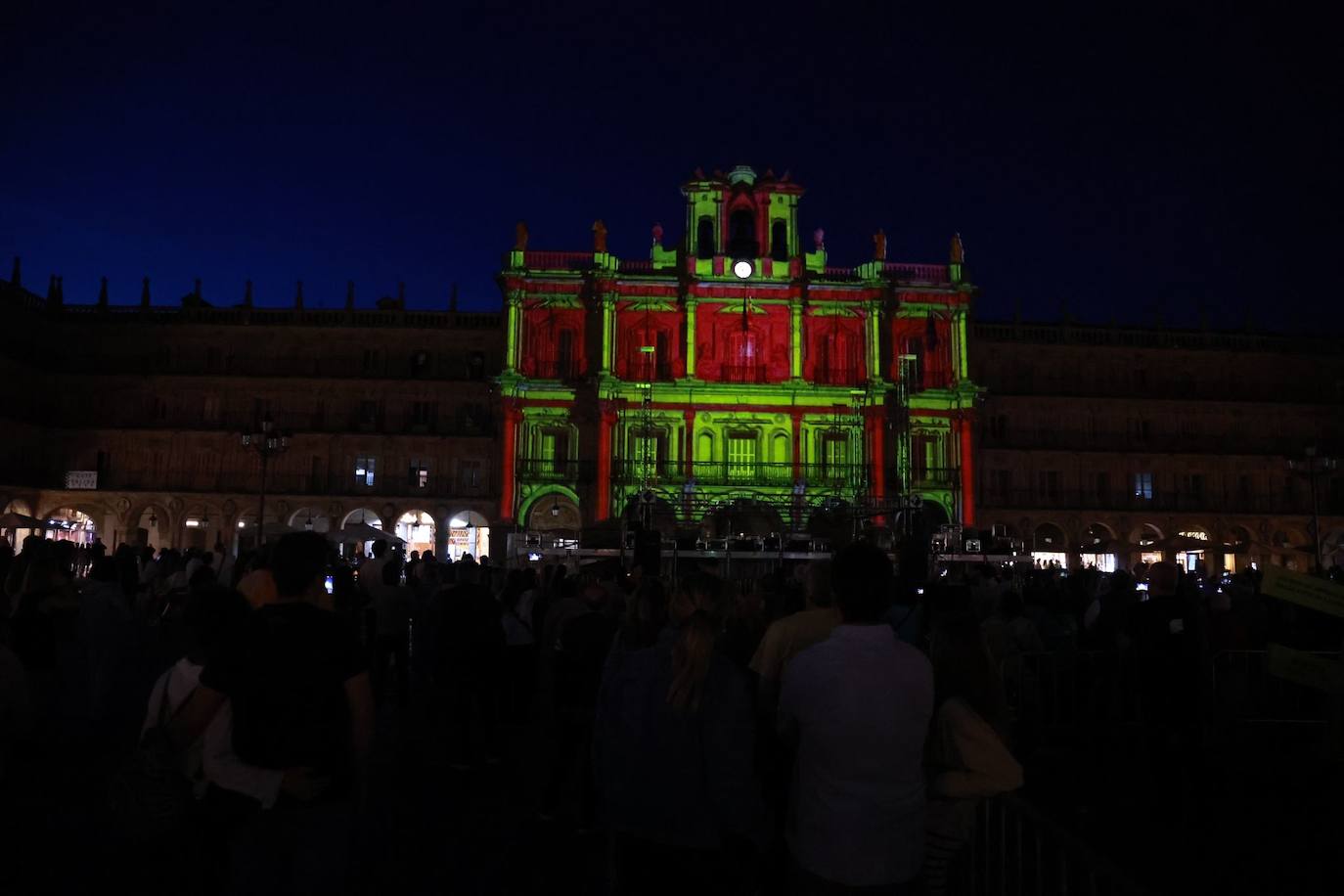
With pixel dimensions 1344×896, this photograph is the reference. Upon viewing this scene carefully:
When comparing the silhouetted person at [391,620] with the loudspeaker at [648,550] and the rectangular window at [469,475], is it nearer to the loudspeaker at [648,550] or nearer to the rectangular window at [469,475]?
the loudspeaker at [648,550]

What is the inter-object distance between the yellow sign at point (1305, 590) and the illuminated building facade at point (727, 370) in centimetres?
3281

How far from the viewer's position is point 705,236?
40875 mm

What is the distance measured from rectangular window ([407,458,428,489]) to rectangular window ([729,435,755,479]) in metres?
12.4

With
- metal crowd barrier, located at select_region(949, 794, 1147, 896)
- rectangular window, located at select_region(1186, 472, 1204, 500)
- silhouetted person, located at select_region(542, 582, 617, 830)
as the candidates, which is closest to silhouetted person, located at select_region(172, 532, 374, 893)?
metal crowd barrier, located at select_region(949, 794, 1147, 896)

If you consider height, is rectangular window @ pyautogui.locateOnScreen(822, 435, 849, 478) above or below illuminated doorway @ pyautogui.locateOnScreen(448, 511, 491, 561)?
above

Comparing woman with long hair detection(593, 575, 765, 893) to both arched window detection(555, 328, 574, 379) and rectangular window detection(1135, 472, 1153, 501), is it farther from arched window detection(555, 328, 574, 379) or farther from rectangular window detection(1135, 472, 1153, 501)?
rectangular window detection(1135, 472, 1153, 501)

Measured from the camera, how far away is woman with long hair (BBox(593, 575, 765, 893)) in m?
3.79

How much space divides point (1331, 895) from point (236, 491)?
133 ft

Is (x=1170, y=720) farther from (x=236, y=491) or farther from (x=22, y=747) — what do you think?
(x=236, y=491)

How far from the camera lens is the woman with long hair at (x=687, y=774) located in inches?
149

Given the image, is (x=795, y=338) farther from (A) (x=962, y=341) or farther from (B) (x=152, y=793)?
(B) (x=152, y=793)

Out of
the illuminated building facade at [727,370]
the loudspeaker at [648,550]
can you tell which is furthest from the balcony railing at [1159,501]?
the loudspeaker at [648,550]

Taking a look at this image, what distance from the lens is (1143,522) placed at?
42.8m

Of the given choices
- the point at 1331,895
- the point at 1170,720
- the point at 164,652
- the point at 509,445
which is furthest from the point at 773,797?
the point at 509,445
